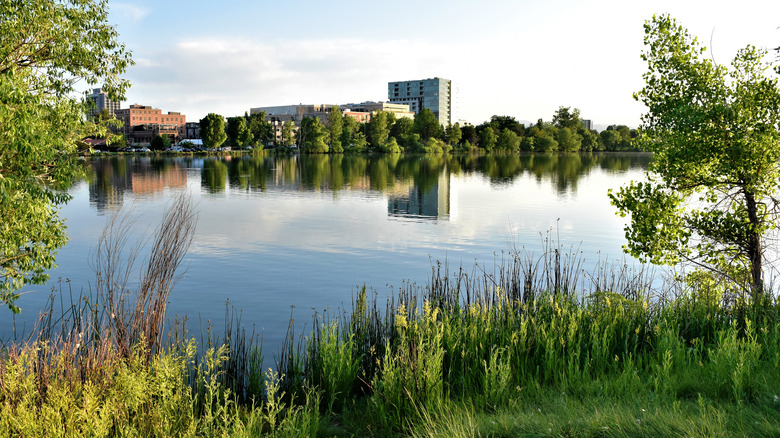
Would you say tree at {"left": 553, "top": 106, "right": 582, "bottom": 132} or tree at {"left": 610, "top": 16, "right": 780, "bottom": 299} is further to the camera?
tree at {"left": 553, "top": 106, "right": 582, "bottom": 132}

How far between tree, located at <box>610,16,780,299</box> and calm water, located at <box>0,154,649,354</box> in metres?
5.46

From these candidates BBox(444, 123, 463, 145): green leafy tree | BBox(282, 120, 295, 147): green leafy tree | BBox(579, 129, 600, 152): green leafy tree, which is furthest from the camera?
BBox(579, 129, 600, 152): green leafy tree

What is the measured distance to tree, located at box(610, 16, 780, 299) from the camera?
11.0 m

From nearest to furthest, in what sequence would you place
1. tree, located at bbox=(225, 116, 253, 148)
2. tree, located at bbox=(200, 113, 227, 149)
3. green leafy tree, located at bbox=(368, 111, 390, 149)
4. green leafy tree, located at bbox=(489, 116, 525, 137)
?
tree, located at bbox=(200, 113, 227, 149) < tree, located at bbox=(225, 116, 253, 148) < green leafy tree, located at bbox=(368, 111, 390, 149) < green leafy tree, located at bbox=(489, 116, 525, 137)

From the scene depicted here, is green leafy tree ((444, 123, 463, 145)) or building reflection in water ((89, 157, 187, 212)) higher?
green leafy tree ((444, 123, 463, 145))

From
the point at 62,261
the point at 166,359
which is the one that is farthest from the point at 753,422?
the point at 62,261

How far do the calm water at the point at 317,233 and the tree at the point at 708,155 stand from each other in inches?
215

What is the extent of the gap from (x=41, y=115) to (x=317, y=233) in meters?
16.3

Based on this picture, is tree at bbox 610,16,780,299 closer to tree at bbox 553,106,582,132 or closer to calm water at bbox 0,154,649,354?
calm water at bbox 0,154,649,354

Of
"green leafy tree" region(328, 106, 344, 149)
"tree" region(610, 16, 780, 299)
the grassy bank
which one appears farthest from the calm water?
"green leafy tree" region(328, 106, 344, 149)

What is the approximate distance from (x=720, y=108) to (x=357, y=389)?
8.77 metres

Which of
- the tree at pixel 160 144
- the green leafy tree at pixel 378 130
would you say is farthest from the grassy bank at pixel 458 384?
the tree at pixel 160 144

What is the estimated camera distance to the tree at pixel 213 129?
125500mm

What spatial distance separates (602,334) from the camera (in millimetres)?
A: 7906
